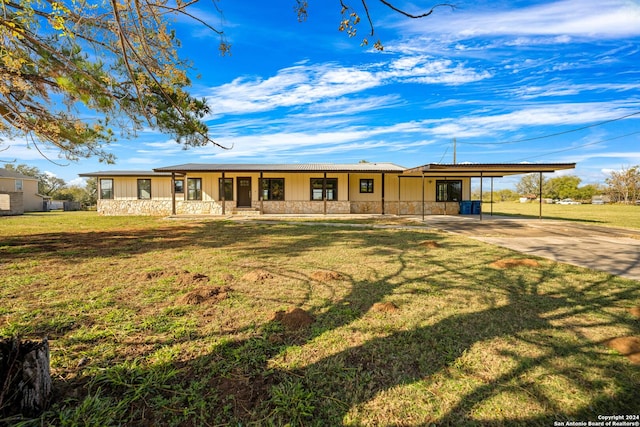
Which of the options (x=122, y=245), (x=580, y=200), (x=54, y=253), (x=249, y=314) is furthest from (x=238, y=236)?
(x=580, y=200)

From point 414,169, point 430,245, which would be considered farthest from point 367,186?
point 430,245

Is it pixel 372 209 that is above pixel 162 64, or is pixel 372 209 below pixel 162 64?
below

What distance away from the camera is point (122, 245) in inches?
354

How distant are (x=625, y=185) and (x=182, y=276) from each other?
71169 millimetres

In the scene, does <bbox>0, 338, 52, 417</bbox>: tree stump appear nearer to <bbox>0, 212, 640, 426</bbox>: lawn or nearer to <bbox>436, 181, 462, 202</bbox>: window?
<bbox>0, 212, 640, 426</bbox>: lawn

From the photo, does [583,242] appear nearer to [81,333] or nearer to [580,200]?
[81,333]

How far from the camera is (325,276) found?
5.56 meters

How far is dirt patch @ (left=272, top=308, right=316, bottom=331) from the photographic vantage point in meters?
3.50

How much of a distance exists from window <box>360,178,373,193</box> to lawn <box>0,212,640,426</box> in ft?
52.5

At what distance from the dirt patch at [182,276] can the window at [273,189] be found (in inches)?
623

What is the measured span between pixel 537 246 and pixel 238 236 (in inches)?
387

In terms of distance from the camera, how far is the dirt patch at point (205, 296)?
4258 mm

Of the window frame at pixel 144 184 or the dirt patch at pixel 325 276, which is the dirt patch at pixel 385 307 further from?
the window frame at pixel 144 184

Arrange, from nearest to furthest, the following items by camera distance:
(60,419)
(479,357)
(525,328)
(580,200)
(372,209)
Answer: (60,419) < (479,357) < (525,328) < (372,209) < (580,200)
